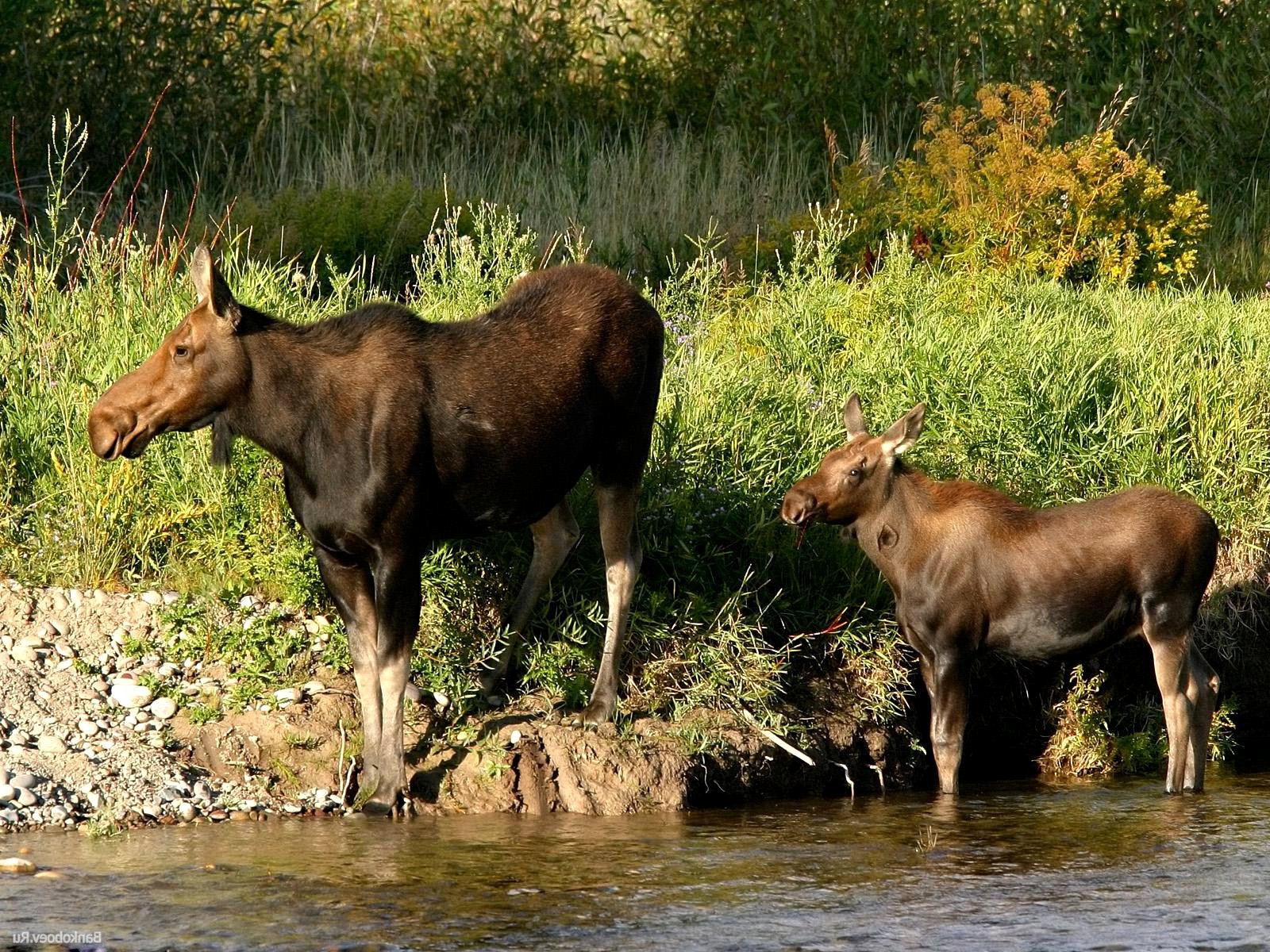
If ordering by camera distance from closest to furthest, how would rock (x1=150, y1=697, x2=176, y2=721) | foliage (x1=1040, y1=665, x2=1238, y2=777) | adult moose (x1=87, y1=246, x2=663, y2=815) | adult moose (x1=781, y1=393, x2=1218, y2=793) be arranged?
1. adult moose (x1=87, y1=246, x2=663, y2=815)
2. rock (x1=150, y1=697, x2=176, y2=721)
3. adult moose (x1=781, y1=393, x2=1218, y2=793)
4. foliage (x1=1040, y1=665, x2=1238, y2=777)

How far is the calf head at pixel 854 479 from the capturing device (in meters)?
8.12

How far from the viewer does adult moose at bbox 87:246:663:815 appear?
6695 mm

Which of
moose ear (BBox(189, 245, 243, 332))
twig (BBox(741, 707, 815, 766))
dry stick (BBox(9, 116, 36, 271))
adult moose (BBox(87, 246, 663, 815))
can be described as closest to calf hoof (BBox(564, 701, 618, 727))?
twig (BBox(741, 707, 815, 766))

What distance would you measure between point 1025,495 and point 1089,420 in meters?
0.76

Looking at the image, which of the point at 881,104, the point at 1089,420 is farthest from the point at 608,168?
the point at 1089,420

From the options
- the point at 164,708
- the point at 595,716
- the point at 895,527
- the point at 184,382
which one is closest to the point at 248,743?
the point at 164,708

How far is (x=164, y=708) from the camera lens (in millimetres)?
7602

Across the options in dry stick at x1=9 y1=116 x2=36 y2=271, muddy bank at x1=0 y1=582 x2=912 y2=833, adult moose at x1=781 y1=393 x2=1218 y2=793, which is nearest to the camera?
muddy bank at x1=0 y1=582 x2=912 y2=833

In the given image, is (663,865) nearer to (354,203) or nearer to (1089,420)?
(1089,420)

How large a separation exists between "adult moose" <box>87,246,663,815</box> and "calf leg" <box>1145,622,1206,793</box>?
2.66 m

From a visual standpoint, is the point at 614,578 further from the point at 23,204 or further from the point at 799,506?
the point at 23,204

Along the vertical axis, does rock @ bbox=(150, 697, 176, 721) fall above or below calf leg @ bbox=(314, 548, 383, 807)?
below

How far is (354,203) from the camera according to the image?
13.5 metres

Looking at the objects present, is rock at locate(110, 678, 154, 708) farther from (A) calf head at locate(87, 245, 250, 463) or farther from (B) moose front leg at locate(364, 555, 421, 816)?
(A) calf head at locate(87, 245, 250, 463)
